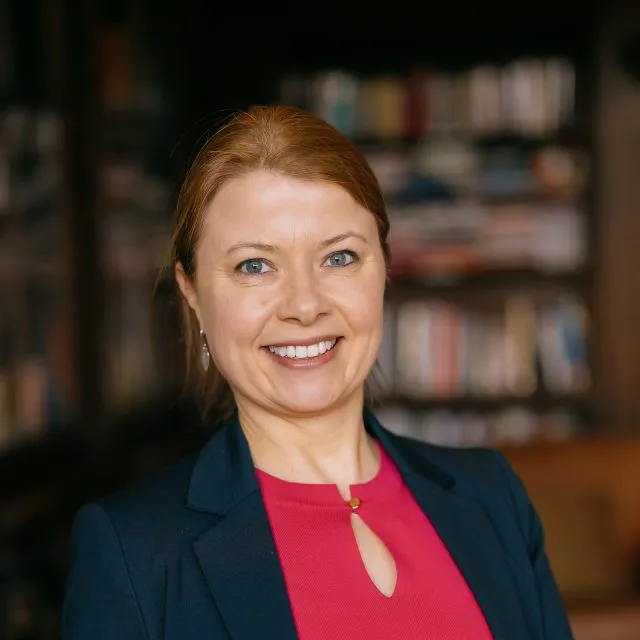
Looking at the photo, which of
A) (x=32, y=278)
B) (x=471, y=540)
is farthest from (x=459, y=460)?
(x=32, y=278)

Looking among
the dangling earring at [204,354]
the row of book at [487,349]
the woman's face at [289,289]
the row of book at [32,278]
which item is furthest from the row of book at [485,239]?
the woman's face at [289,289]

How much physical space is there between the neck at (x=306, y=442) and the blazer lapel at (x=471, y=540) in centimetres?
9

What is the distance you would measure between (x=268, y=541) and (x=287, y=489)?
3.1 inches

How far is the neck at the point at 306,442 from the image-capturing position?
1.22 meters

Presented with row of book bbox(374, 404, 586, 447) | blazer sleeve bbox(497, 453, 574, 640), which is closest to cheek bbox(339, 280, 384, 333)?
blazer sleeve bbox(497, 453, 574, 640)

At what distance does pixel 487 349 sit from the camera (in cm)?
477

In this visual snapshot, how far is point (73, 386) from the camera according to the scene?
3033 mm

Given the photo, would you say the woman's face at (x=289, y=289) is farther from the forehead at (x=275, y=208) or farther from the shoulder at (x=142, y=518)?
the shoulder at (x=142, y=518)

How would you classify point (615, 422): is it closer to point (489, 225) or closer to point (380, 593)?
point (489, 225)

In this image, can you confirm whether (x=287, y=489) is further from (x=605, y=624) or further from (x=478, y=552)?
(x=605, y=624)

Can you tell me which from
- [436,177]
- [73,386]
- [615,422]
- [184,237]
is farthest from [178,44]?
[184,237]

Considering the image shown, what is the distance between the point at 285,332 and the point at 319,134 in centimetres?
21

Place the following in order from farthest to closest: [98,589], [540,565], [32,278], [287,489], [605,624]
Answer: [32,278] < [605,624] < [540,565] < [287,489] < [98,589]

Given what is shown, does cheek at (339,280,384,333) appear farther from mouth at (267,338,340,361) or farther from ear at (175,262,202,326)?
ear at (175,262,202,326)
